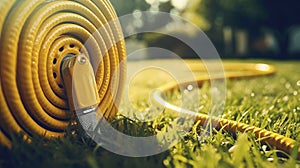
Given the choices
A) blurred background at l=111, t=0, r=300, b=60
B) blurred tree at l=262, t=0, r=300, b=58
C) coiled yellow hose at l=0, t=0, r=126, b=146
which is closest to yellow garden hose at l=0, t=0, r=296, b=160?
coiled yellow hose at l=0, t=0, r=126, b=146

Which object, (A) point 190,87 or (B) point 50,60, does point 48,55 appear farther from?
(A) point 190,87

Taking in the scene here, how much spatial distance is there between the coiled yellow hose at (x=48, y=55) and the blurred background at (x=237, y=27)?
13.8 metres

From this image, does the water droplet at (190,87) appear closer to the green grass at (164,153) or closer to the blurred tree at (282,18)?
the green grass at (164,153)

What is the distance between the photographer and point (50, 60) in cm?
155

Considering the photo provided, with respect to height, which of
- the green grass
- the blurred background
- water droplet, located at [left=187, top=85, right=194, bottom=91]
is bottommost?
the green grass

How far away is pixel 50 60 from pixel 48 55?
0.02 meters

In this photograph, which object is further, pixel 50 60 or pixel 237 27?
pixel 237 27

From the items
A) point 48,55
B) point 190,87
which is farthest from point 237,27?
point 48,55

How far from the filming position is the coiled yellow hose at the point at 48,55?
1341 mm

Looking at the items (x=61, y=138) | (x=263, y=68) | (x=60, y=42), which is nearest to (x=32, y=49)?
(x=60, y=42)

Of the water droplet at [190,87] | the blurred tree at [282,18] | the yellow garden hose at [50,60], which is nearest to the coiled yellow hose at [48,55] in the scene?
the yellow garden hose at [50,60]

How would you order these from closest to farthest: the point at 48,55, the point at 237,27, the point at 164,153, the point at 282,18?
the point at 164,153 → the point at 48,55 → the point at 282,18 → the point at 237,27

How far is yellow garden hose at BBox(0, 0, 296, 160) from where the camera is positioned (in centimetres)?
134

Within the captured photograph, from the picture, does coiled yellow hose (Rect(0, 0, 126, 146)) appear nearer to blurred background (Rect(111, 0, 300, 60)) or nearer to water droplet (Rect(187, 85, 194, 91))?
water droplet (Rect(187, 85, 194, 91))
